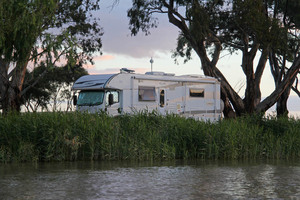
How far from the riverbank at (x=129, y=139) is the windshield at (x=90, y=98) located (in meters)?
5.98

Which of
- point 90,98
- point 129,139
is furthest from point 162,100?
point 129,139

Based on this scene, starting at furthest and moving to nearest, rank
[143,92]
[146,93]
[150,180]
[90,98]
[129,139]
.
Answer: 1. [146,93]
2. [143,92]
3. [90,98]
4. [129,139]
5. [150,180]

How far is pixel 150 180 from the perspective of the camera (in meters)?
10.4

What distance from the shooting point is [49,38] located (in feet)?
60.1

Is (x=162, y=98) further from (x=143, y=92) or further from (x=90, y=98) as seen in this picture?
(x=90, y=98)

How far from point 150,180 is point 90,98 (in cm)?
1277

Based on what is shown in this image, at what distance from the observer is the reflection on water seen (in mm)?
8656

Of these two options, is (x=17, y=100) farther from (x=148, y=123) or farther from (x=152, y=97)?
(x=148, y=123)

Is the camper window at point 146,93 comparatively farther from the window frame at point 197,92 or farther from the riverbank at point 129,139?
the riverbank at point 129,139

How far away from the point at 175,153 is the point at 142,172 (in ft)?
11.4

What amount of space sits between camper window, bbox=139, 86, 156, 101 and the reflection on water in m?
9.52

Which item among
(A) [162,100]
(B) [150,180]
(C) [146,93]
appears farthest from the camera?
(A) [162,100]

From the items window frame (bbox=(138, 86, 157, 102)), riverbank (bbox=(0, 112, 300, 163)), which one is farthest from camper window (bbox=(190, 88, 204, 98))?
riverbank (bbox=(0, 112, 300, 163))

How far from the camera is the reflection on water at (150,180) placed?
28.4 ft
